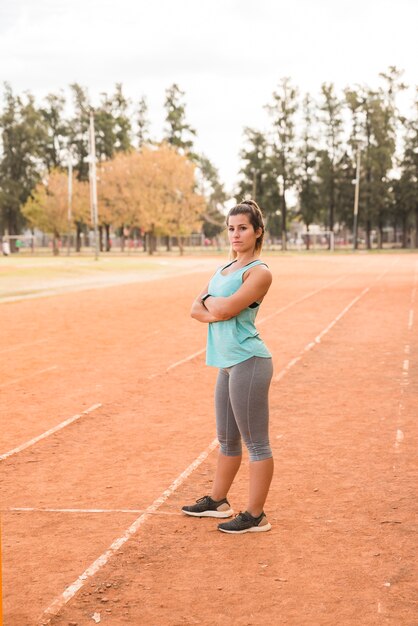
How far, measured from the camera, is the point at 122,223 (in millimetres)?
76625

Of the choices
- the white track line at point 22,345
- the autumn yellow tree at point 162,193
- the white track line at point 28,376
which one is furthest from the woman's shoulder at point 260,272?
the autumn yellow tree at point 162,193

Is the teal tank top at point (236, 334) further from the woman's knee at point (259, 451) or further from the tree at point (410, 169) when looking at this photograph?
the tree at point (410, 169)

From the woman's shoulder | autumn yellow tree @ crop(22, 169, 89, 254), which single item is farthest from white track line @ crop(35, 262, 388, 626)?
autumn yellow tree @ crop(22, 169, 89, 254)

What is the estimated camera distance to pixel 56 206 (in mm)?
75562

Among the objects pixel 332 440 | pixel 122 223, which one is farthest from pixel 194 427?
pixel 122 223

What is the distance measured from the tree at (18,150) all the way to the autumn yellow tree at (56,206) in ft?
45.1

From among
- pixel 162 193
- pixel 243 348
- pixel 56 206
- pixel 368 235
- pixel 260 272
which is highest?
pixel 162 193

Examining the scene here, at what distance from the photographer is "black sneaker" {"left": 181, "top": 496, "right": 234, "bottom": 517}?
5.48 metres

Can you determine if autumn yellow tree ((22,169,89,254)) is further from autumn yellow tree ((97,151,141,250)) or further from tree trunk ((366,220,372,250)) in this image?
tree trunk ((366,220,372,250))

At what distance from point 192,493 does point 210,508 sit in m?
0.57

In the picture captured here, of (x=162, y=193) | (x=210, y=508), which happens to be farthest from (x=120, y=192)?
(x=210, y=508)

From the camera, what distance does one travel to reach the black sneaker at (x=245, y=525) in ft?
17.1

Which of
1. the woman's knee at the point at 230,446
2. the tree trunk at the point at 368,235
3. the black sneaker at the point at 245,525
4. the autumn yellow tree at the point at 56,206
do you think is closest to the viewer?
the black sneaker at the point at 245,525

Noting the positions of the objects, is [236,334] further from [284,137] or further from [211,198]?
[211,198]
